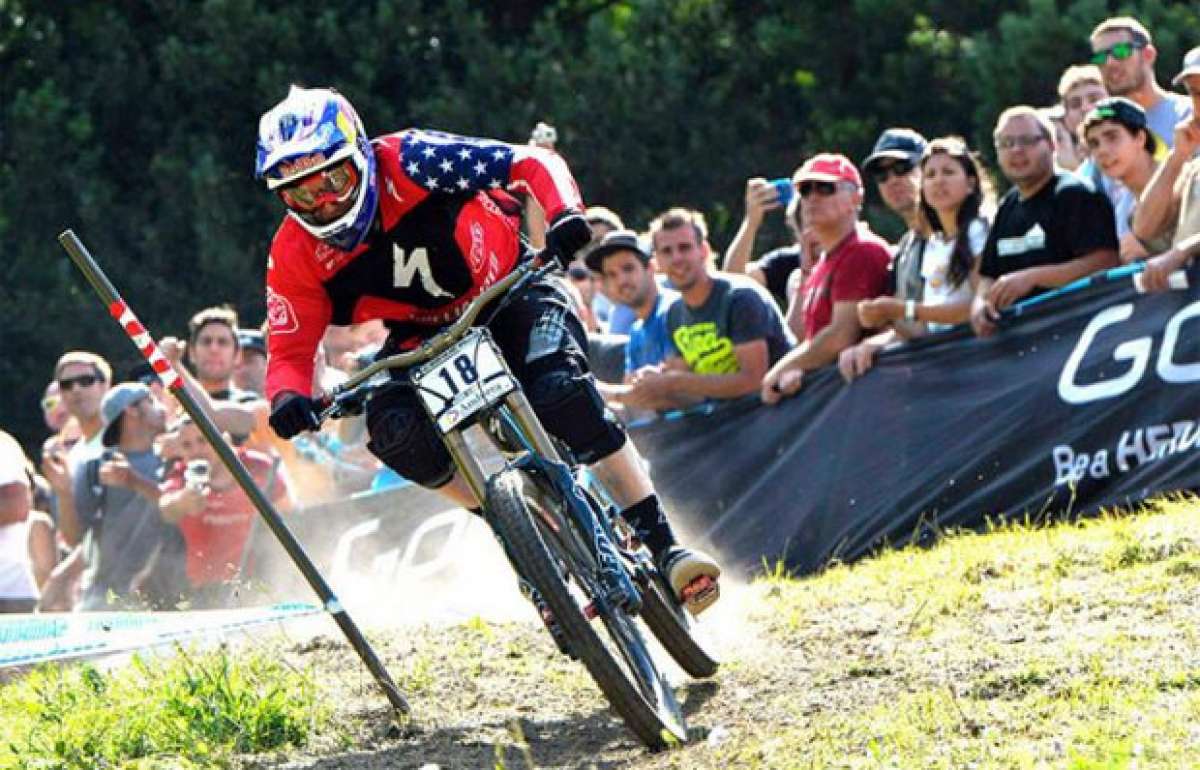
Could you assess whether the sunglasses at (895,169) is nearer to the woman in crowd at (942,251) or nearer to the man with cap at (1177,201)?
the woman in crowd at (942,251)

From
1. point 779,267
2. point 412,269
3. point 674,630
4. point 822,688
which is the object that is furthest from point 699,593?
point 779,267

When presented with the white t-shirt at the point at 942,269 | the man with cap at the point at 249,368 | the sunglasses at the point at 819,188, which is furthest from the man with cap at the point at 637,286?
the man with cap at the point at 249,368

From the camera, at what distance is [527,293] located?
7.47m

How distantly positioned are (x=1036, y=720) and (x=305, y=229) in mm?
3050

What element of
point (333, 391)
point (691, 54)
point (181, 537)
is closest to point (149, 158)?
point (691, 54)

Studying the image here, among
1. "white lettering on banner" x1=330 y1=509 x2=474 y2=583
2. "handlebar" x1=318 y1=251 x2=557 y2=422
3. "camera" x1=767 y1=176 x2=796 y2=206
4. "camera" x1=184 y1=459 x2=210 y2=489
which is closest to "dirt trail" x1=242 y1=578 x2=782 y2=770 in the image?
"handlebar" x1=318 y1=251 x2=557 y2=422

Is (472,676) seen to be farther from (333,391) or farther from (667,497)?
(667,497)

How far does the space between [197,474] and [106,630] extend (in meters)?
3.75

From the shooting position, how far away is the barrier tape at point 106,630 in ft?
25.2

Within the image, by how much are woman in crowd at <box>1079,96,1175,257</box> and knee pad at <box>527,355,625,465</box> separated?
3216 mm

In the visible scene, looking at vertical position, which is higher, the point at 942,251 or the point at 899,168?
the point at 899,168

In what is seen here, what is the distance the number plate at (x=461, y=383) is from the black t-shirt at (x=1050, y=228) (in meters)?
3.78

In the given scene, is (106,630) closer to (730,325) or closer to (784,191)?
(730,325)

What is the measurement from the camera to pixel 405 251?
7.33 m
